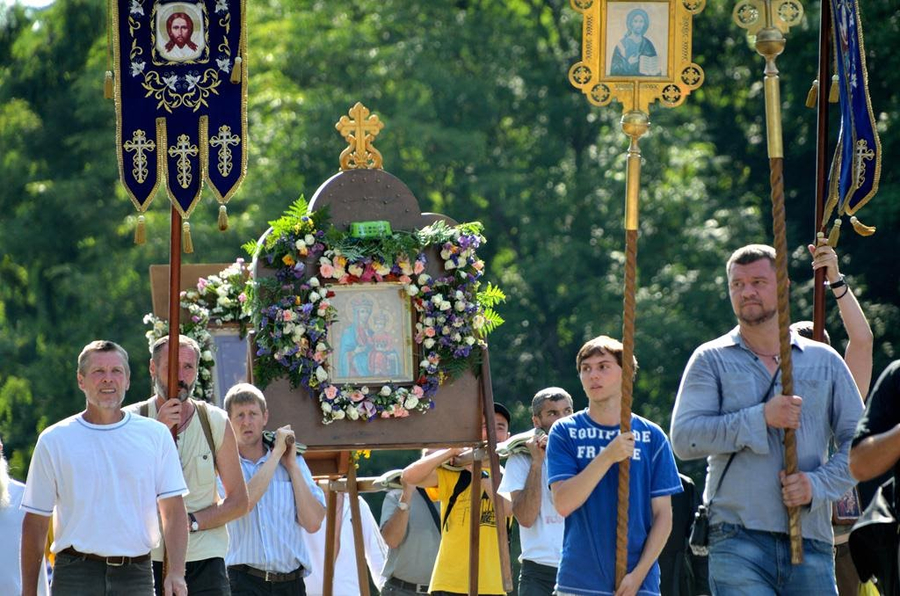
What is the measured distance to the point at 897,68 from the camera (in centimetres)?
2722

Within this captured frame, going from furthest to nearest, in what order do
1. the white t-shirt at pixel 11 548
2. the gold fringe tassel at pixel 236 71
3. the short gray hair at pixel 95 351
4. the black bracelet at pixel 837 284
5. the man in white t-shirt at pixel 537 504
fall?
the man in white t-shirt at pixel 537 504, the gold fringe tassel at pixel 236 71, the white t-shirt at pixel 11 548, the black bracelet at pixel 837 284, the short gray hair at pixel 95 351

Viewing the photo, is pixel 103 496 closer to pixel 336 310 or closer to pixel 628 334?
pixel 628 334

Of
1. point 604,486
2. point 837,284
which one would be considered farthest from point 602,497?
point 837,284

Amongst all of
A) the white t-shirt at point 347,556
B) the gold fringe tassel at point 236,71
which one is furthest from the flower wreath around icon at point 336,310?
the gold fringe tassel at point 236,71

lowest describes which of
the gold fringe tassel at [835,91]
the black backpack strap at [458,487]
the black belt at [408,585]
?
the black belt at [408,585]

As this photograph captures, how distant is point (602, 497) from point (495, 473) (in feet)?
10.0

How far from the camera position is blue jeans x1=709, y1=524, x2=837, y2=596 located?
889cm

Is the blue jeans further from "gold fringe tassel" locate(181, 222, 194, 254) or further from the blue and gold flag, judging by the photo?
"gold fringe tassel" locate(181, 222, 194, 254)

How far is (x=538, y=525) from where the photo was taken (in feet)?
39.8

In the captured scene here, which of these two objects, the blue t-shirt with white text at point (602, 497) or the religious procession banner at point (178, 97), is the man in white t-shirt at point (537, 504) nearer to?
the blue t-shirt with white text at point (602, 497)

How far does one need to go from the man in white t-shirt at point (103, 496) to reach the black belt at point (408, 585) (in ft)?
11.9

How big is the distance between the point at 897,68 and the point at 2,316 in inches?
609

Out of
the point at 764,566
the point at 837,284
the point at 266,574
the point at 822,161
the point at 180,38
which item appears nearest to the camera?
the point at 764,566

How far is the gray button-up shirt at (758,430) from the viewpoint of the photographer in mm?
8984
